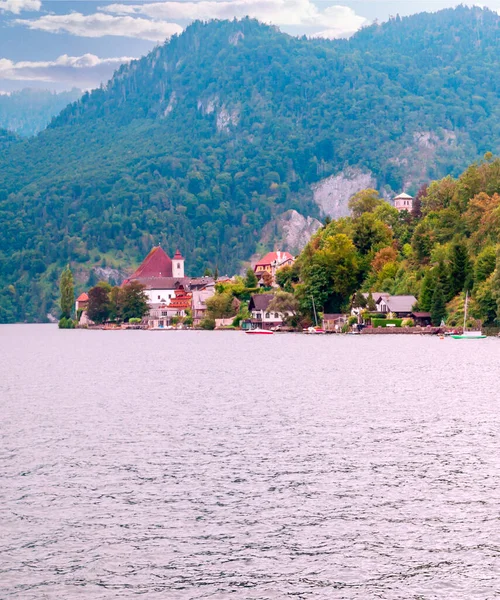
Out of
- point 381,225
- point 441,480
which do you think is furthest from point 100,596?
point 381,225

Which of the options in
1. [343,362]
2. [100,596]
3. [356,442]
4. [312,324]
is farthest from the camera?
[312,324]

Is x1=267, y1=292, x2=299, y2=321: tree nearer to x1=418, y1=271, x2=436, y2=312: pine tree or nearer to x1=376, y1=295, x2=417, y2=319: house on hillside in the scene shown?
x1=376, y1=295, x2=417, y2=319: house on hillside

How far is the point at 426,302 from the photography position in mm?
148000

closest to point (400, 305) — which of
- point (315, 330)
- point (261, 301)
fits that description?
point (315, 330)

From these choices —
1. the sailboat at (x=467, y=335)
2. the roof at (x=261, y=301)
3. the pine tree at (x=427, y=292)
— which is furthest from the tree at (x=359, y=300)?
the roof at (x=261, y=301)

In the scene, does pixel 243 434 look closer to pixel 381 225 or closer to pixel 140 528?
pixel 140 528

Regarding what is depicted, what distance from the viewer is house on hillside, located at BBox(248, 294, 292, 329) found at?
625ft

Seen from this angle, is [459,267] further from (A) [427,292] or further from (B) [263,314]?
(B) [263,314]

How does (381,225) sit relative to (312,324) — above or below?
above

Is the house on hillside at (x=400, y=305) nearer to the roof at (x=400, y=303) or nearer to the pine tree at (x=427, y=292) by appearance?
the roof at (x=400, y=303)

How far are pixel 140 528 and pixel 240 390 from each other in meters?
37.1

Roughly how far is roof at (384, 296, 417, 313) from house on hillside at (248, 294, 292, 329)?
1401 inches

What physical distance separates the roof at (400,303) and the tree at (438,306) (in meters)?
8.10

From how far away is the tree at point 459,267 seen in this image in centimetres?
14212
